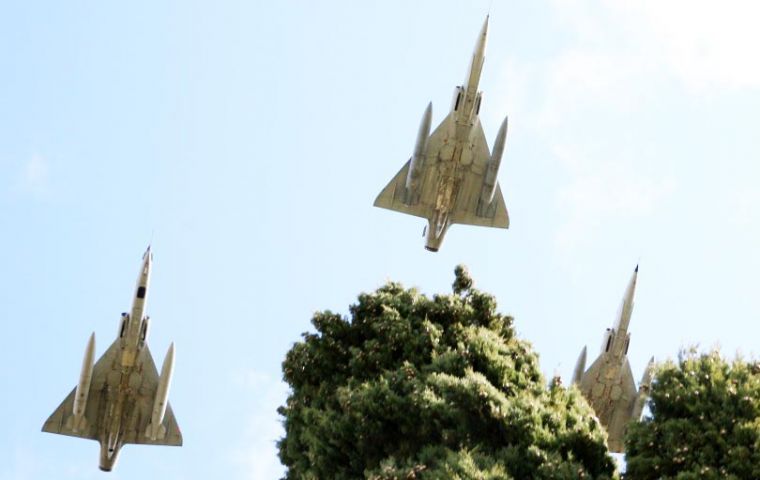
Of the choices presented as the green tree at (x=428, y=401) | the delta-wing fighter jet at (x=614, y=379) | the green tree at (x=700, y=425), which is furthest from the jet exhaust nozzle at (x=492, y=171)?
the green tree at (x=700, y=425)

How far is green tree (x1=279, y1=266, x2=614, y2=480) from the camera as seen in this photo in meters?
20.0

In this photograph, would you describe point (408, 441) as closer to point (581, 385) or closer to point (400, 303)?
point (400, 303)

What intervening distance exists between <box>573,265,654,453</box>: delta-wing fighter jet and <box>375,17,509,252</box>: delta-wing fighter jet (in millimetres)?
5303

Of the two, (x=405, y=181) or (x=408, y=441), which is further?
(x=405, y=181)

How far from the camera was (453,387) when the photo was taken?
21.1m

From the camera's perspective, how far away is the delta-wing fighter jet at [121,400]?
3656 centimetres

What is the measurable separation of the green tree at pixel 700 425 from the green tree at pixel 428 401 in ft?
3.48

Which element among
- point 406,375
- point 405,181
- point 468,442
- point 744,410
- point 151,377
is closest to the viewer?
point 744,410

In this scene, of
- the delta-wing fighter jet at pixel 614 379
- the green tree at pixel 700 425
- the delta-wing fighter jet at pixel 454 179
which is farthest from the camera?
the delta-wing fighter jet at pixel 614 379

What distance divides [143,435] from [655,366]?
22.1 m

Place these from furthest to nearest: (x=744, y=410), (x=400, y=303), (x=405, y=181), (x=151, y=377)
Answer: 1. (x=405, y=181)
2. (x=151, y=377)
3. (x=400, y=303)
4. (x=744, y=410)

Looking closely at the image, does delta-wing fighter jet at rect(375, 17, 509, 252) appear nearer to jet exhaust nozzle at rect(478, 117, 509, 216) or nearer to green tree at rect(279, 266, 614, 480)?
jet exhaust nozzle at rect(478, 117, 509, 216)

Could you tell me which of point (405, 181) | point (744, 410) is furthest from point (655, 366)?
point (405, 181)

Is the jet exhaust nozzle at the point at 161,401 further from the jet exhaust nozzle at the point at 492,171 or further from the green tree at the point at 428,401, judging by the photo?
the jet exhaust nozzle at the point at 492,171
